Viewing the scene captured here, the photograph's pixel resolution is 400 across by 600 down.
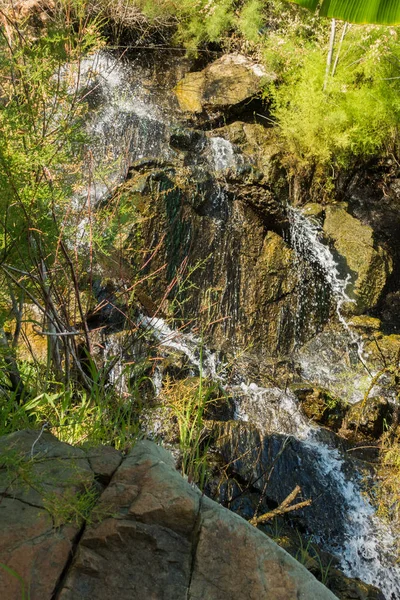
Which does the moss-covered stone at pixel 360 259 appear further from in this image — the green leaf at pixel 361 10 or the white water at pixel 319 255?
the green leaf at pixel 361 10

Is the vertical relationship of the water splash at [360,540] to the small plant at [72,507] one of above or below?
below

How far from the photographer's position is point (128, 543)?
1643mm

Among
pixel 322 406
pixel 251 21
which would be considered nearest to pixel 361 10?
pixel 322 406

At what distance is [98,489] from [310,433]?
4.70m

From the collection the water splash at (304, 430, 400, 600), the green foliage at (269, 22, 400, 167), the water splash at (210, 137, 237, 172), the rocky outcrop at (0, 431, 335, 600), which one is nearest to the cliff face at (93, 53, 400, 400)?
the water splash at (210, 137, 237, 172)

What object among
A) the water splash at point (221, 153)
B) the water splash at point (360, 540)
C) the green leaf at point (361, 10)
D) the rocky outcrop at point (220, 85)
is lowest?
the water splash at point (360, 540)

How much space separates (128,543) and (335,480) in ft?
14.0

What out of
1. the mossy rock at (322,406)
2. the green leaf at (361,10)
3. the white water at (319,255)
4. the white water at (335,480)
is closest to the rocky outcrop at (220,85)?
the white water at (319,255)

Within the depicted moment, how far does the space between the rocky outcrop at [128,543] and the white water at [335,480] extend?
5.34 feet

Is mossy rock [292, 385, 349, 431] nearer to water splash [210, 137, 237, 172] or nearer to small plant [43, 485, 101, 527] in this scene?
water splash [210, 137, 237, 172]

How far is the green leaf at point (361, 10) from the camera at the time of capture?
309 cm

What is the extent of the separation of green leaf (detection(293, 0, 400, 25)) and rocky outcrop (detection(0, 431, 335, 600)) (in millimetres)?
2585

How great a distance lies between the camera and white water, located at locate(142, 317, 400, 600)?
4.63 metres

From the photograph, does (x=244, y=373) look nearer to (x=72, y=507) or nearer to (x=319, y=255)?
(x=319, y=255)
